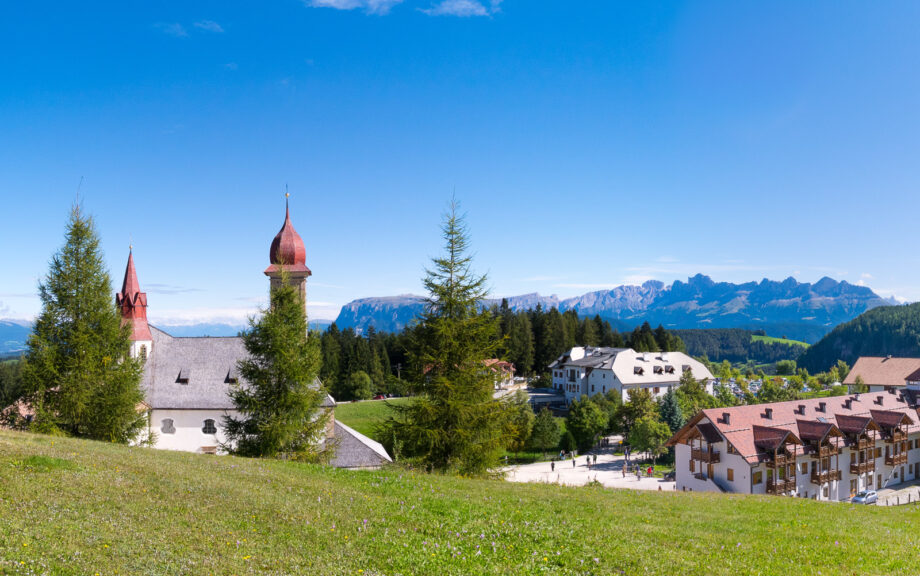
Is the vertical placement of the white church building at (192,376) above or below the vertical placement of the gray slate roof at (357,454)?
above

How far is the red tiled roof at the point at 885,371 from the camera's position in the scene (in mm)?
78938

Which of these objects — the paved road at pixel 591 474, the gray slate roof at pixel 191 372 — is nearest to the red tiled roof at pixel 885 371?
the paved road at pixel 591 474

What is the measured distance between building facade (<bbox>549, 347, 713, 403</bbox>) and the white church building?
5728 centimetres

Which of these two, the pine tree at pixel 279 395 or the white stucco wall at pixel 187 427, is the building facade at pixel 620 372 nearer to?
the white stucco wall at pixel 187 427

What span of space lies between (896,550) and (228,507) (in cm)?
1495

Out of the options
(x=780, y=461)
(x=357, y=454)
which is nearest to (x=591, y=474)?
(x=780, y=461)

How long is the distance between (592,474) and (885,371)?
5904cm

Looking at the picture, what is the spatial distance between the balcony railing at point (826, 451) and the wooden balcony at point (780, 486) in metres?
3.21

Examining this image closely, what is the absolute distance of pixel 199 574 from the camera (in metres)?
8.14

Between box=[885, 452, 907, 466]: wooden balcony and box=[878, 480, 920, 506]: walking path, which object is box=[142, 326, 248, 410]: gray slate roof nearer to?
box=[878, 480, 920, 506]: walking path

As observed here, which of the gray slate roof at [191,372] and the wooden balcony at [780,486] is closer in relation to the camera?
the gray slate roof at [191,372]

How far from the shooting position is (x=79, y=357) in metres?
25.7

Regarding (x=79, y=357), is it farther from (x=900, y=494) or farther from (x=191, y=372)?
(x=900, y=494)

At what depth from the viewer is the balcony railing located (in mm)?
44406
